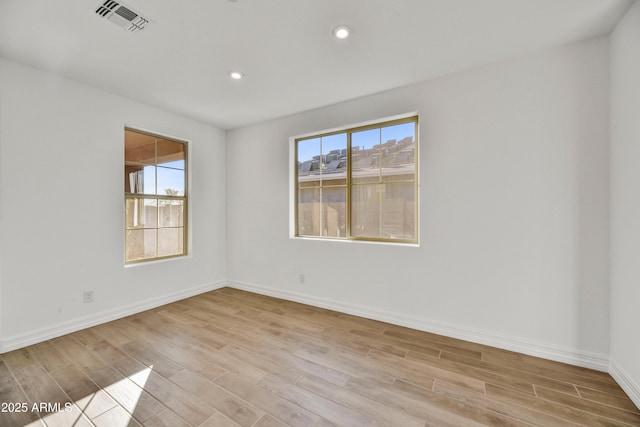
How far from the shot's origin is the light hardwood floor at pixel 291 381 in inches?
65.5

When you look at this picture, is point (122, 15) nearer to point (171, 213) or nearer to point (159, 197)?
point (159, 197)

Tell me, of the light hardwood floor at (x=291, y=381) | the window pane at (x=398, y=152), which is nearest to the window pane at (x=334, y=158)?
the window pane at (x=398, y=152)

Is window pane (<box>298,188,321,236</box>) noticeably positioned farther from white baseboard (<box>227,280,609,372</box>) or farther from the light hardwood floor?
the light hardwood floor

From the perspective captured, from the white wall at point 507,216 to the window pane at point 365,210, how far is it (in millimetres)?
224

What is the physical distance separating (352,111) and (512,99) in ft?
5.37

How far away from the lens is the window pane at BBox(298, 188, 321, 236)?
3.80 metres

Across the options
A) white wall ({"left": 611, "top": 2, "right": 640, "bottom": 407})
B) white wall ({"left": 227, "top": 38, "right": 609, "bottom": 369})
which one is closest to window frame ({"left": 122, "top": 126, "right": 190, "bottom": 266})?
white wall ({"left": 227, "top": 38, "right": 609, "bottom": 369})

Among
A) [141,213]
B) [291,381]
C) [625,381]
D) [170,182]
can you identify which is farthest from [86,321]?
[625,381]

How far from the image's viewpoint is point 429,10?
6.16ft

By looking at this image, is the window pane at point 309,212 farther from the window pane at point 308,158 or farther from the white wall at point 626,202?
the white wall at point 626,202

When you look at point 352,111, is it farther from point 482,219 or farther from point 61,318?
point 61,318

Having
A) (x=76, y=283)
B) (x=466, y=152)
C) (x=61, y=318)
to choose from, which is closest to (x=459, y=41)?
(x=466, y=152)

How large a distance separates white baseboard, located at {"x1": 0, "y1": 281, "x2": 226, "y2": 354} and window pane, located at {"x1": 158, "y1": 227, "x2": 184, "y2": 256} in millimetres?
588

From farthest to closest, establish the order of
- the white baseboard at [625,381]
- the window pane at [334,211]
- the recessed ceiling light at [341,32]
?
the window pane at [334,211], the recessed ceiling light at [341,32], the white baseboard at [625,381]
